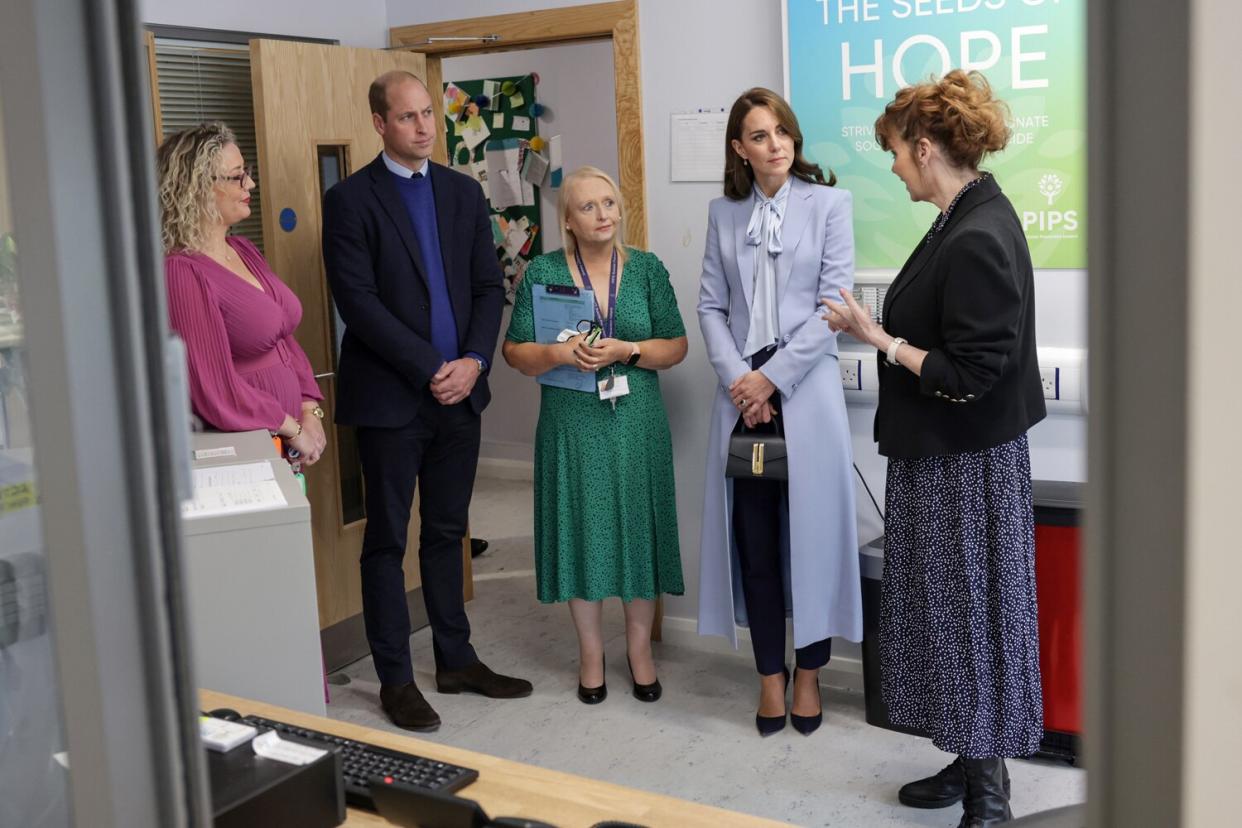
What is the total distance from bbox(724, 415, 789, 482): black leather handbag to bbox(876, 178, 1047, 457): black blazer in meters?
0.57

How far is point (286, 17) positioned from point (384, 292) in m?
1.13

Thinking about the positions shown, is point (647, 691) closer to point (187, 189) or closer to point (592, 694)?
point (592, 694)

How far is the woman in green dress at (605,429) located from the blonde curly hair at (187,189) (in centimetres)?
90

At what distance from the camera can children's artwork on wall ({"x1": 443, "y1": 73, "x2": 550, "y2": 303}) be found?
21.3 feet

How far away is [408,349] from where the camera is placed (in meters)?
3.60

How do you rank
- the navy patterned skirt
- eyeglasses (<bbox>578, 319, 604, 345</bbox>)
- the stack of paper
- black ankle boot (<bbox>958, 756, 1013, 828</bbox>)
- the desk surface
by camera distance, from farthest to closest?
eyeglasses (<bbox>578, 319, 604, 345</bbox>) → black ankle boot (<bbox>958, 756, 1013, 828</bbox>) → the navy patterned skirt → the stack of paper → the desk surface

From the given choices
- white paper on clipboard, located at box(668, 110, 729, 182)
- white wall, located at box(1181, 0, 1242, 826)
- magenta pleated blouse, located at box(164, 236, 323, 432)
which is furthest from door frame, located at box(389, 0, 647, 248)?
white wall, located at box(1181, 0, 1242, 826)

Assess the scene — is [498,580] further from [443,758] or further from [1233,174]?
[1233,174]

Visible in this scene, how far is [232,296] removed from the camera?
3.29 m

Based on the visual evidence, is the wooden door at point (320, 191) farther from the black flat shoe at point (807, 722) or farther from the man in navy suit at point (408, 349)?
the black flat shoe at point (807, 722)

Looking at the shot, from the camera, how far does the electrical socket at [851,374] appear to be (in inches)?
143

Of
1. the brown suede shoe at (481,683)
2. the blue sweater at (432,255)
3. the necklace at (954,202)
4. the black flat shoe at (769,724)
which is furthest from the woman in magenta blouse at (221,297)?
the necklace at (954,202)

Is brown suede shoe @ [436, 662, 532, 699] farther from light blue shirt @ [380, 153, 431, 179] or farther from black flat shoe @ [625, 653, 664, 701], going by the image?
light blue shirt @ [380, 153, 431, 179]

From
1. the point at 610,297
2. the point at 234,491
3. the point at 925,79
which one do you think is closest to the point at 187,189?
the point at 610,297
